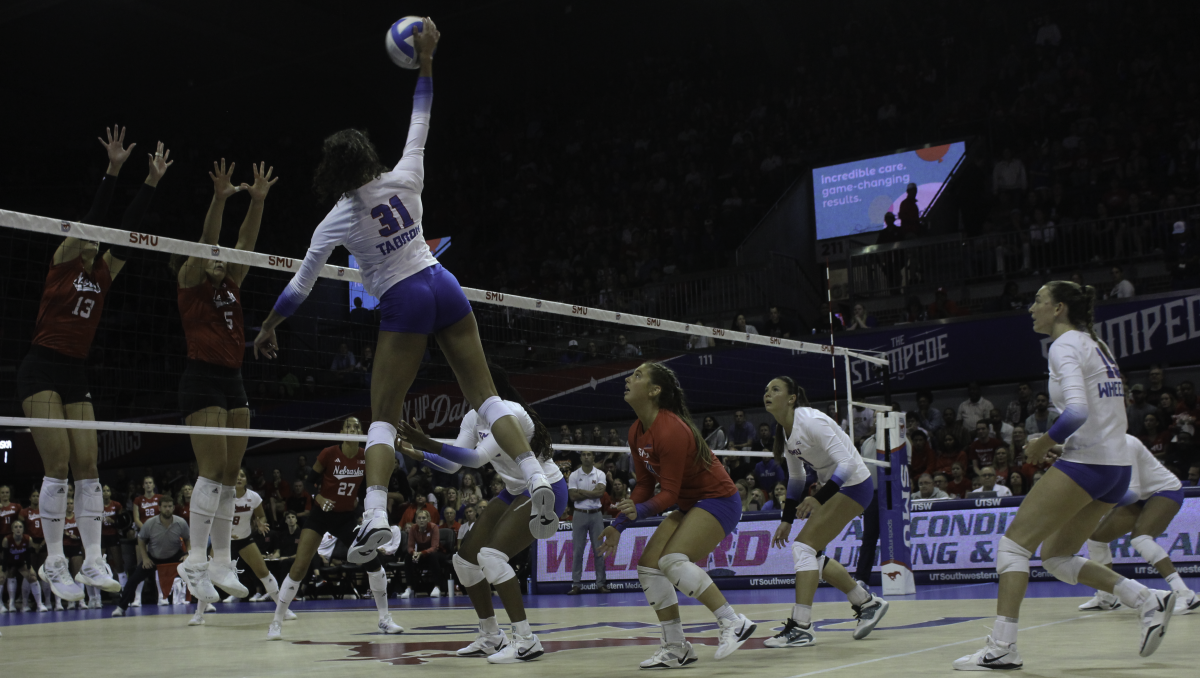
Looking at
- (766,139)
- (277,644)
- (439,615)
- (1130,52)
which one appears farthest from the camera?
(766,139)

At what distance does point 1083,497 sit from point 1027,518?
0.28m

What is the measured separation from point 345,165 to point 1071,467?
142 inches

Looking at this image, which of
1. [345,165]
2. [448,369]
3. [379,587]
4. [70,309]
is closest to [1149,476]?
[379,587]

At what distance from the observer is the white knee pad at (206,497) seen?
7.17 meters

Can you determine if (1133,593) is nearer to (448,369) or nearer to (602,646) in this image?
(602,646)

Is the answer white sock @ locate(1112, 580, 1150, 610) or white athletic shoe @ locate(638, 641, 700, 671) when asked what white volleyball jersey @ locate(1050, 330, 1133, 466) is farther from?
white athletic shoe @ locate(638, 641, 700, 671)

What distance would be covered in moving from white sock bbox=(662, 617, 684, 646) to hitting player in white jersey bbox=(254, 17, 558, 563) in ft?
3.55

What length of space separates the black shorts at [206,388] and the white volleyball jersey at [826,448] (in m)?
3.86

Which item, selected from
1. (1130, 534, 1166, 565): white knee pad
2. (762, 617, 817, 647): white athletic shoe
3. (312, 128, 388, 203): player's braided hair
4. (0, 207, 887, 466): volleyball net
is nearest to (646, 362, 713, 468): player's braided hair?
(762, 617, 817, 647): white athletic shoe

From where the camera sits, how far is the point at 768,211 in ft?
71.6

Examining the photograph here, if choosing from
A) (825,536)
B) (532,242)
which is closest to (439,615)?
(825,536)

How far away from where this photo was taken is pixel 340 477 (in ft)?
30.8

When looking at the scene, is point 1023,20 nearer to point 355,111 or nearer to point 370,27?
point 370,27

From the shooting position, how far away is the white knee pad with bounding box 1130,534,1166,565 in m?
7.89
